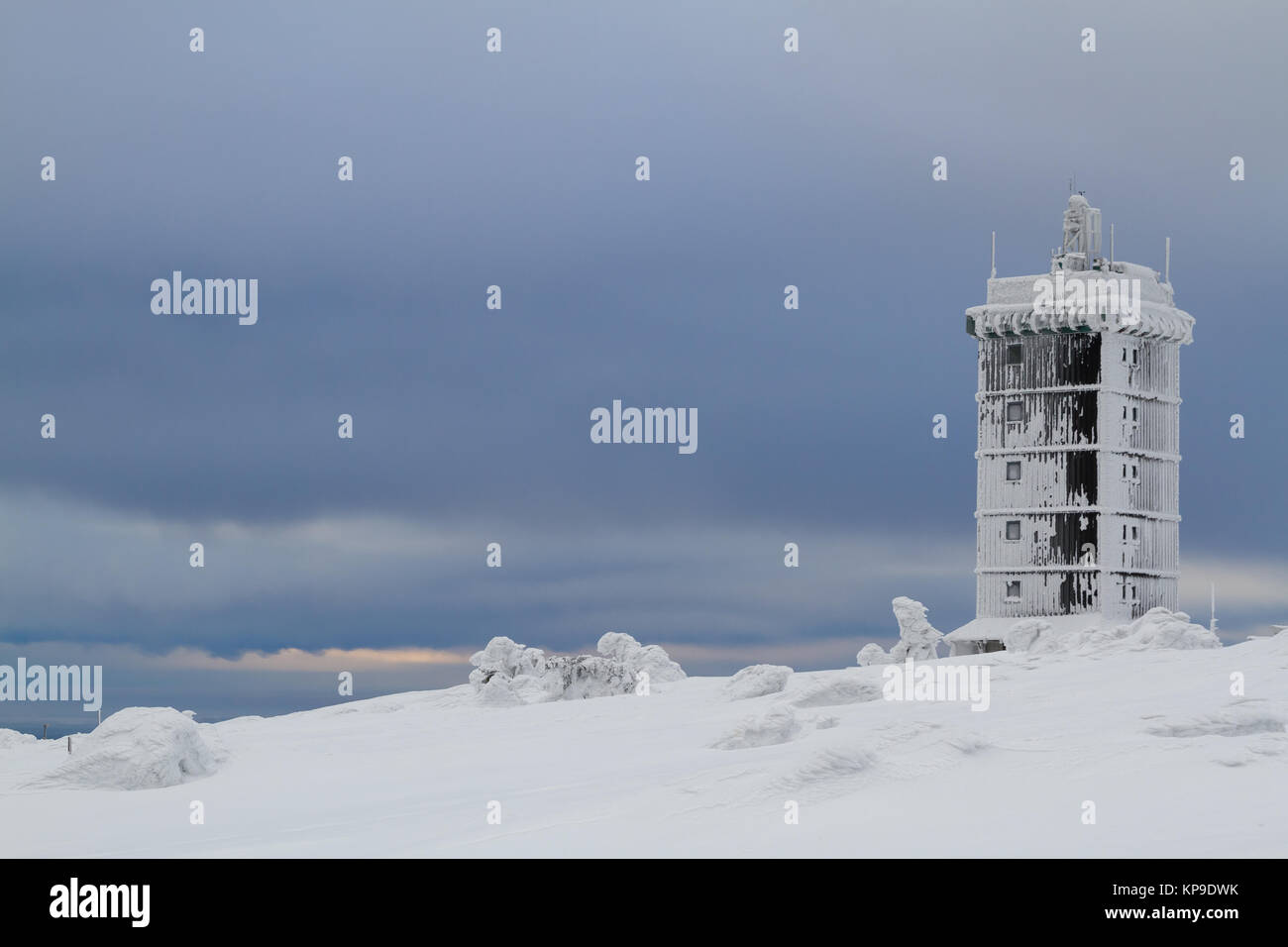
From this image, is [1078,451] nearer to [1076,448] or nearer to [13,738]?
[1076,448]

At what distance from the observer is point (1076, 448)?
4331cm

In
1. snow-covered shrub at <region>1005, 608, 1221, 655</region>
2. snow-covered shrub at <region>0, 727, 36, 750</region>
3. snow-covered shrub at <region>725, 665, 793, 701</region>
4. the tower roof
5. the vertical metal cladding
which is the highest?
the tower roof

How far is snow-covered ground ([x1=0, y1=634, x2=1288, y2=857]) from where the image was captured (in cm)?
1839

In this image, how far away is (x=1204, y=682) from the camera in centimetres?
2722

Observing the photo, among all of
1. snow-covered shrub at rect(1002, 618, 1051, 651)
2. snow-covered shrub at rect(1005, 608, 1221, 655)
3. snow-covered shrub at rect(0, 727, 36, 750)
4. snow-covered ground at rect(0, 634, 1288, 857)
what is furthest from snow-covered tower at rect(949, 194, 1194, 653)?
snow-covered shrub at rect(0, 727, 36, 750)

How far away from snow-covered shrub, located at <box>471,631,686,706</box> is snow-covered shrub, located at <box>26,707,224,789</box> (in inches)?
455

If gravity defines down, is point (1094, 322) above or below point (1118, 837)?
above

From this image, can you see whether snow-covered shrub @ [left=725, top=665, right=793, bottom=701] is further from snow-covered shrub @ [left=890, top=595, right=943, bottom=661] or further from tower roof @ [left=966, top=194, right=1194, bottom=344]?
tower roof @ [left=966, top=194, right=1194, bottom=344]

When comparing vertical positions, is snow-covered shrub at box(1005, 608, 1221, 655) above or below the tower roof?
below

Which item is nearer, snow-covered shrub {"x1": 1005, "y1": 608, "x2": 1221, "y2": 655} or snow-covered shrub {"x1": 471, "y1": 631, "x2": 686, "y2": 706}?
snow-covered shrub {"x1": 1005, "y1": 608, "x2": 1221, "y2": 655}
